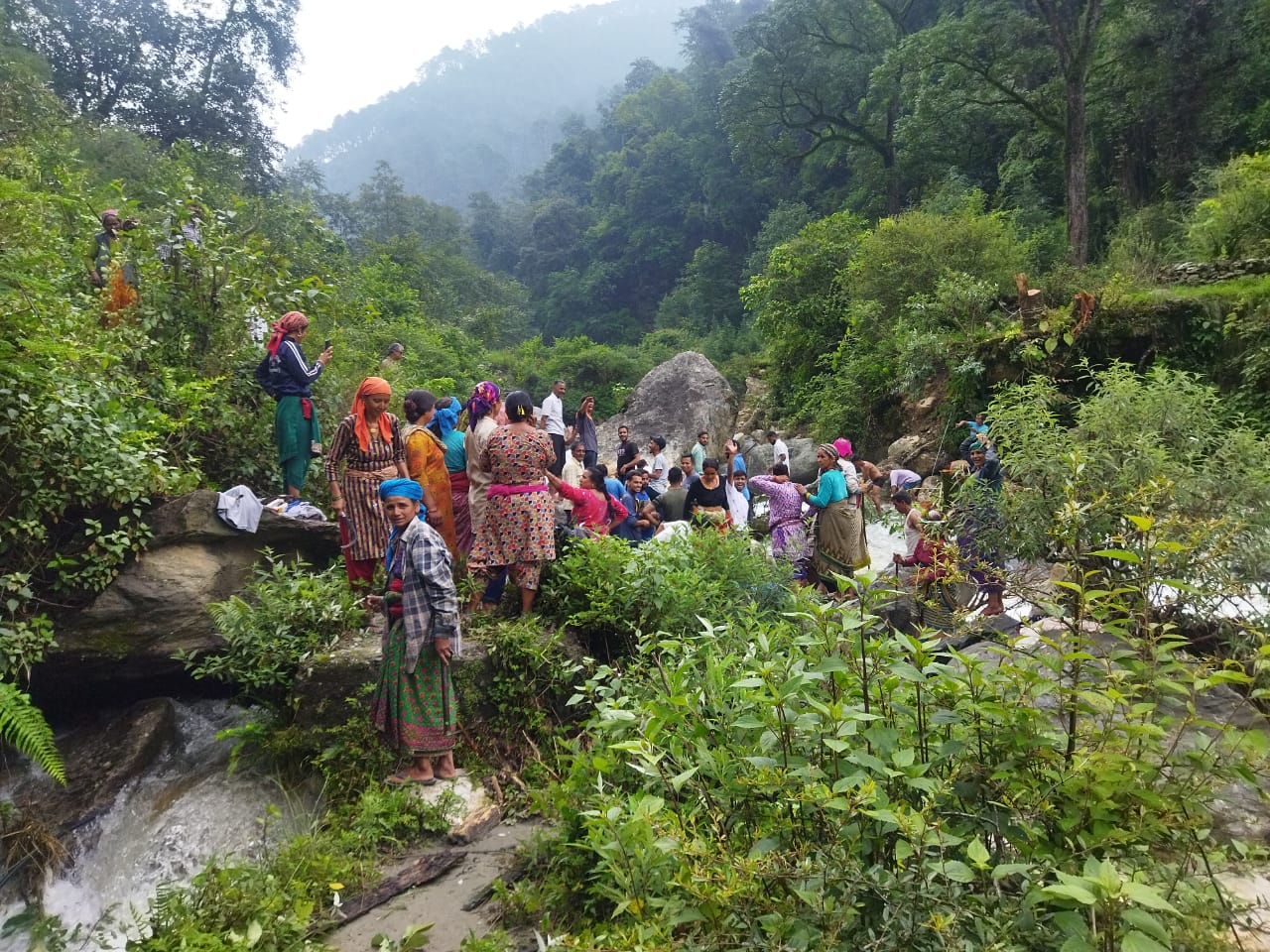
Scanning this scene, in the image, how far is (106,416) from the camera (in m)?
5.34

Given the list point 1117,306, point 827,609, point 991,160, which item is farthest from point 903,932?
point 991,160

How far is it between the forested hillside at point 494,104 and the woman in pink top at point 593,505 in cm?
8453

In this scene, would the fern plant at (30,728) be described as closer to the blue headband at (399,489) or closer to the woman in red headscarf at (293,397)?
the blue headband at (399,489)

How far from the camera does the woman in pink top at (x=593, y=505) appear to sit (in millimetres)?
A: 6548

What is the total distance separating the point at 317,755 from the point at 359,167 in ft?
407

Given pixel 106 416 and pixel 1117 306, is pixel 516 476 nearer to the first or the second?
pixel 106 416

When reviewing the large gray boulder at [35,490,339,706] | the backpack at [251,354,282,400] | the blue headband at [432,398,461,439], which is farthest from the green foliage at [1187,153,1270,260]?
the large gray boulder at [35,490,339,706]

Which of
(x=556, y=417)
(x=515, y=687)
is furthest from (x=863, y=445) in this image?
(x=515, y=687)

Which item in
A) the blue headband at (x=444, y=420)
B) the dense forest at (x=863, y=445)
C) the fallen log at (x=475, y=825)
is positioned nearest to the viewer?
the dense forest at (x=863, y=445)

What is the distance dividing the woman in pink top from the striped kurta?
4.53 ft

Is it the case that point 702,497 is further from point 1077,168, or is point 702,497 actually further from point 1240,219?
point 1077,168

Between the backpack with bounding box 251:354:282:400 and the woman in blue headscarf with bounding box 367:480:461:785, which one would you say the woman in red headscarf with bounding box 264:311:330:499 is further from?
the woman in blue headscarf with bounding box 367:480:461:785

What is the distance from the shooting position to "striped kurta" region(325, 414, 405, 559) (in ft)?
17.6

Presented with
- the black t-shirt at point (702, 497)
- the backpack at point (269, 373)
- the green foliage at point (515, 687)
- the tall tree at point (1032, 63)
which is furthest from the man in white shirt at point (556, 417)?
the tall tree at point (1032, 63)
